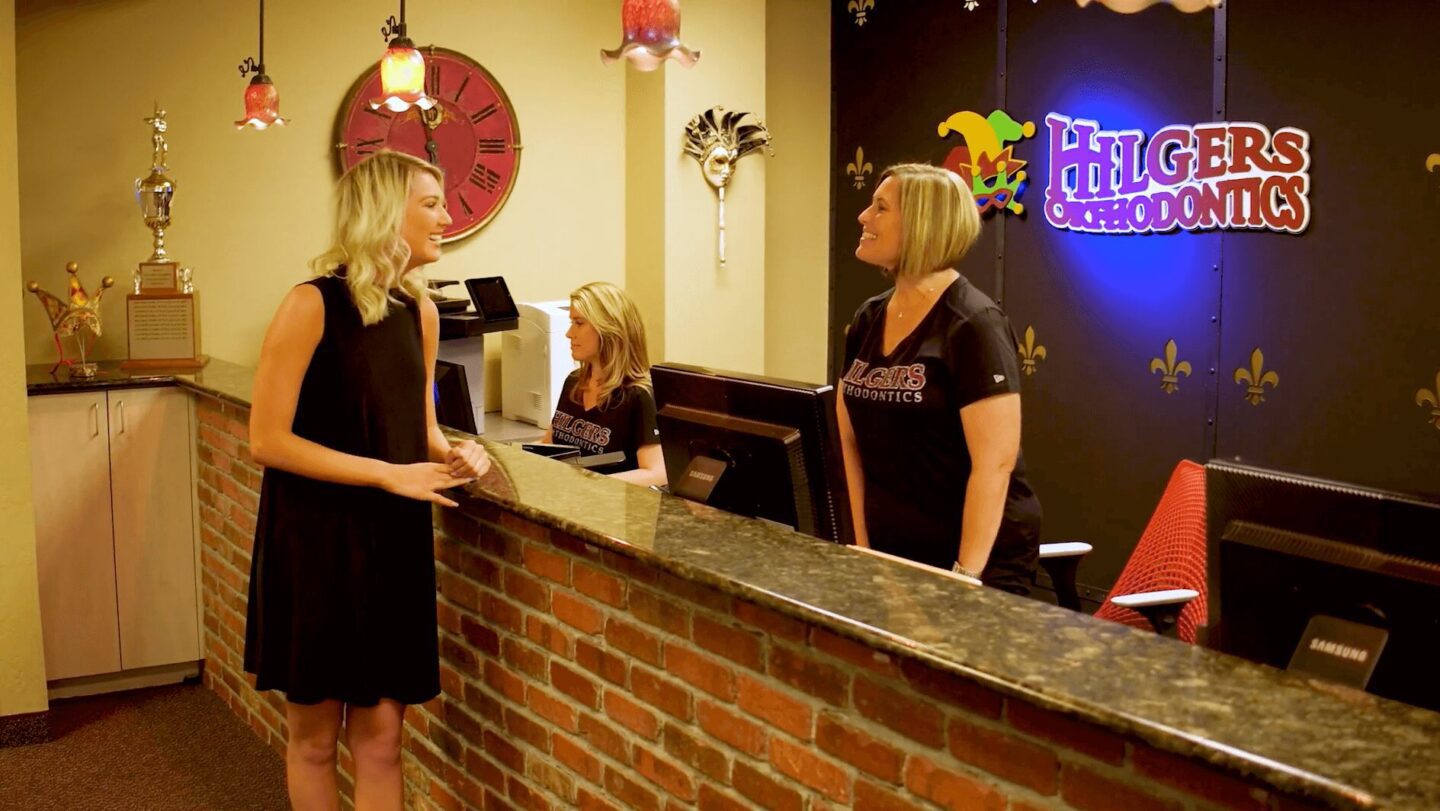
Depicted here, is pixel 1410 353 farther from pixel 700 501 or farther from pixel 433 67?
pixel 433 67

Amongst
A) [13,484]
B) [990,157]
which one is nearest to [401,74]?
[13,484]

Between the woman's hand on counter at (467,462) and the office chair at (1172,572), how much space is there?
A: 4.29 ft

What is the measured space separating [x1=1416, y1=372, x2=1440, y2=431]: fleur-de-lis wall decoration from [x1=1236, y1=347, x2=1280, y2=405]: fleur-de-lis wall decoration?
21.2 inches

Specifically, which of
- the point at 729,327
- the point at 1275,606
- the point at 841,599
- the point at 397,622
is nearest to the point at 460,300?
the point at 729,327

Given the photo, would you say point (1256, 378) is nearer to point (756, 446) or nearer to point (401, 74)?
point (756, 446)

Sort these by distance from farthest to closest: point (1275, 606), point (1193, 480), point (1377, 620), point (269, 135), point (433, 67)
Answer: point (433, 67) → point (269, 135) → point (1193, 480) → point (1275, 606) → point (1377, 620)

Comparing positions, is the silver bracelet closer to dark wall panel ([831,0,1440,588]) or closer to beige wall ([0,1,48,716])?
dark wall panel ([831,0,1440,588])

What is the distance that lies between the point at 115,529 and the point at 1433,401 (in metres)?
4.37

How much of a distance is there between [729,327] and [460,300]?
1.40 m

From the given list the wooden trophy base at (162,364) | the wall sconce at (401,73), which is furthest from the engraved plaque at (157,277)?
the wall sconce at (401,73)

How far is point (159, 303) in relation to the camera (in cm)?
469

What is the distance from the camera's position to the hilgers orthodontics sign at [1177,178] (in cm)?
475

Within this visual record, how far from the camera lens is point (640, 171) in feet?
20.3

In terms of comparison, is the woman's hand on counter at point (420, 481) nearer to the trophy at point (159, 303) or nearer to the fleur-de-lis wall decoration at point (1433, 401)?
the trophy at point (159, 303)
